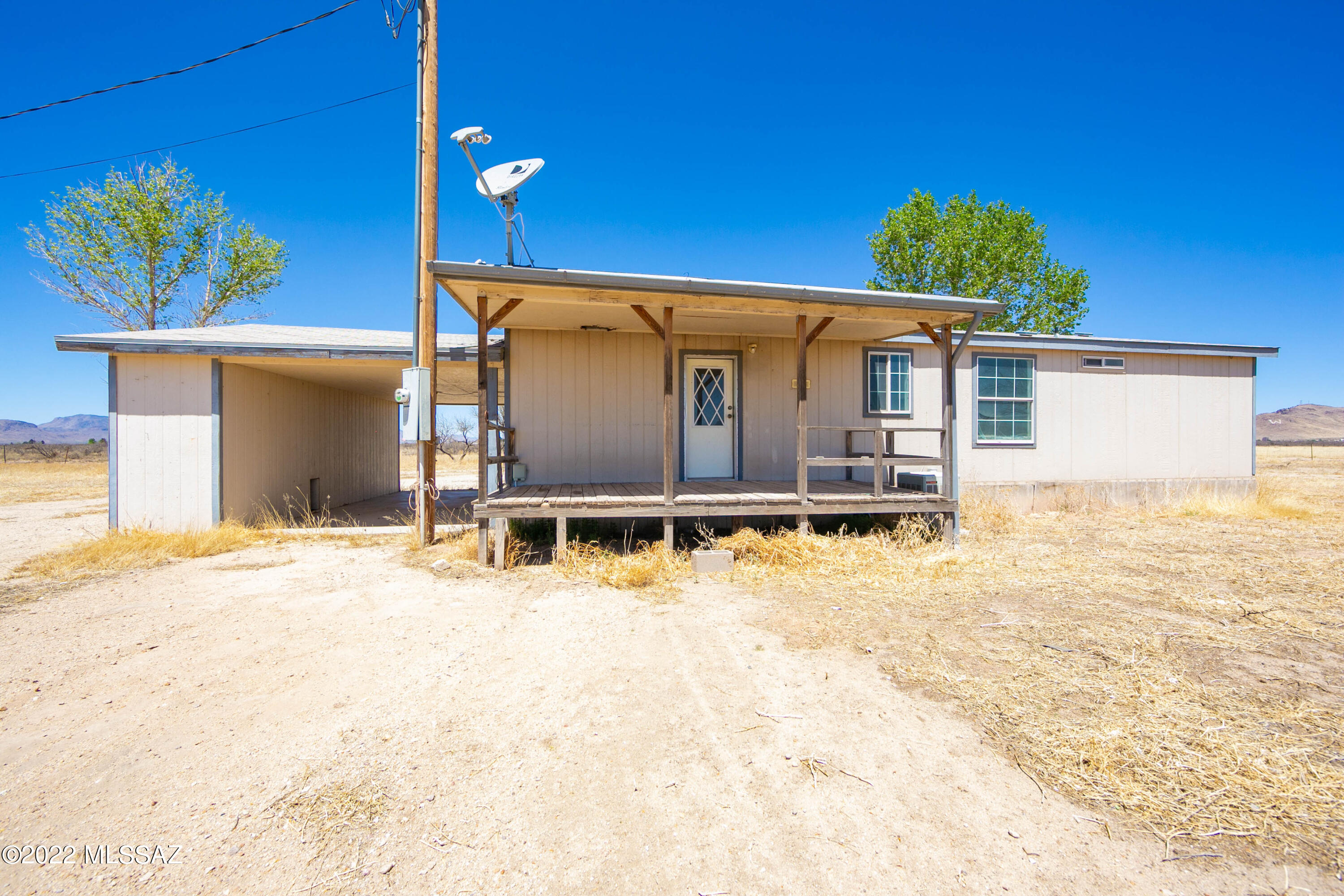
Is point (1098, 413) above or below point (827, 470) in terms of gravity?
above

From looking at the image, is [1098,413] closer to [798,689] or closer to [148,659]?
[798,689]

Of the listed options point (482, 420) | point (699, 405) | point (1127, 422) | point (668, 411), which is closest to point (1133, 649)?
point (668, 411)

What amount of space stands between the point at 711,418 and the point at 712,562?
9.80ft

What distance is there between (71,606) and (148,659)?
1.91 m

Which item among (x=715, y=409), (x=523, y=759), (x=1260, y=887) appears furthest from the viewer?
(x=715, y=409)

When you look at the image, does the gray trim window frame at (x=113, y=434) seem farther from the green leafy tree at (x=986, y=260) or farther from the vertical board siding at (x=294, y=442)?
the green leafy tree at (x=986, y=260)

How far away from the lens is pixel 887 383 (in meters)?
8.95

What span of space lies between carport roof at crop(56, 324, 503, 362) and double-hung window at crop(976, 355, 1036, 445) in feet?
25.0

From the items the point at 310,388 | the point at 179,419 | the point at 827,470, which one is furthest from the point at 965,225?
the point at 179,419

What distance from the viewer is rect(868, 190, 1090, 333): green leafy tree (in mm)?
22500

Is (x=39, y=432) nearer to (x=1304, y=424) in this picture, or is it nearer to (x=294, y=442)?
(x=294, y=442)

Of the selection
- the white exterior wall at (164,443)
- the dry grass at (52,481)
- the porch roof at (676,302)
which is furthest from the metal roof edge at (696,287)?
the dry grass at (52,481)

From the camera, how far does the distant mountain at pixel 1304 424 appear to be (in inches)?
3302

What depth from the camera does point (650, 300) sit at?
580 cm
